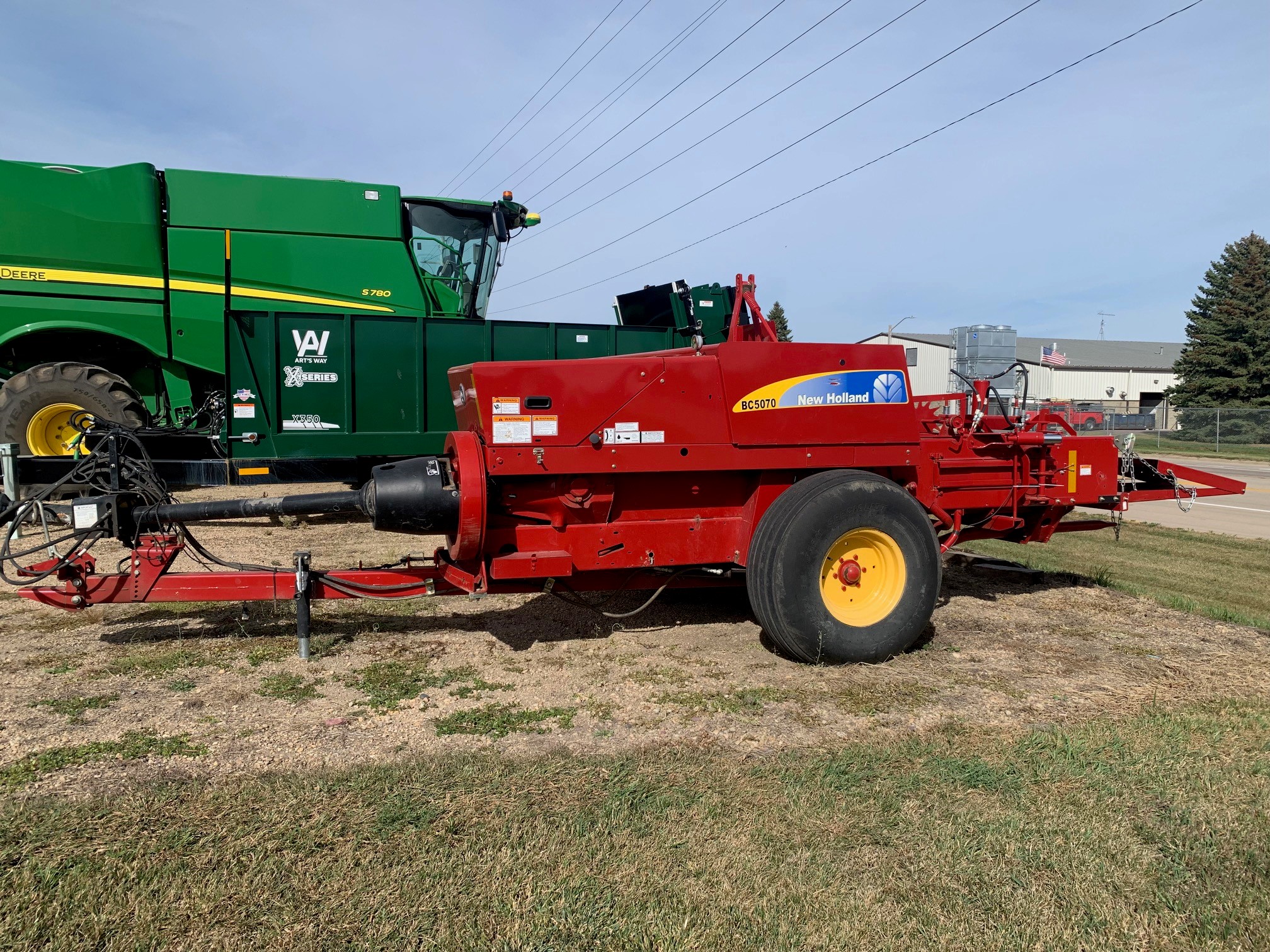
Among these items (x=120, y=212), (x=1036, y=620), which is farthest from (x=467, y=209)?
(x=1036, y=620)

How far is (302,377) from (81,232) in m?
2.93

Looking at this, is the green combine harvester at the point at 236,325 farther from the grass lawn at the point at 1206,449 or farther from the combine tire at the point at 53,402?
the grass lawn at the point at 1206,449

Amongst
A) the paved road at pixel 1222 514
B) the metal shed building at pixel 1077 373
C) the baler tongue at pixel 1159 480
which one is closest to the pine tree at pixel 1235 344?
the metal shed building at pixel 1077 373

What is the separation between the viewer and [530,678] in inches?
180

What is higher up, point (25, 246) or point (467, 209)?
point (467, 209)

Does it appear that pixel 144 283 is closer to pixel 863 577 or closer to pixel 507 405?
pixel 507 405

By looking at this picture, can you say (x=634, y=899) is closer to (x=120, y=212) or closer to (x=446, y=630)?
(x=446, y=630)

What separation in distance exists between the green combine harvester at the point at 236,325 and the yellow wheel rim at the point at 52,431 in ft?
0.05

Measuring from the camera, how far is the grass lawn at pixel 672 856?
2461 millimetres

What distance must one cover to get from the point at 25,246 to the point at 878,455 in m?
8.76

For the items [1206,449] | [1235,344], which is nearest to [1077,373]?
[1235,344]

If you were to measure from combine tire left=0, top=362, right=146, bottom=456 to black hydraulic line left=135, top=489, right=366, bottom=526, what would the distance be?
186 inches

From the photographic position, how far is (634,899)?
102 inches

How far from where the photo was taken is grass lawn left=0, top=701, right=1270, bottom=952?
2.46m
